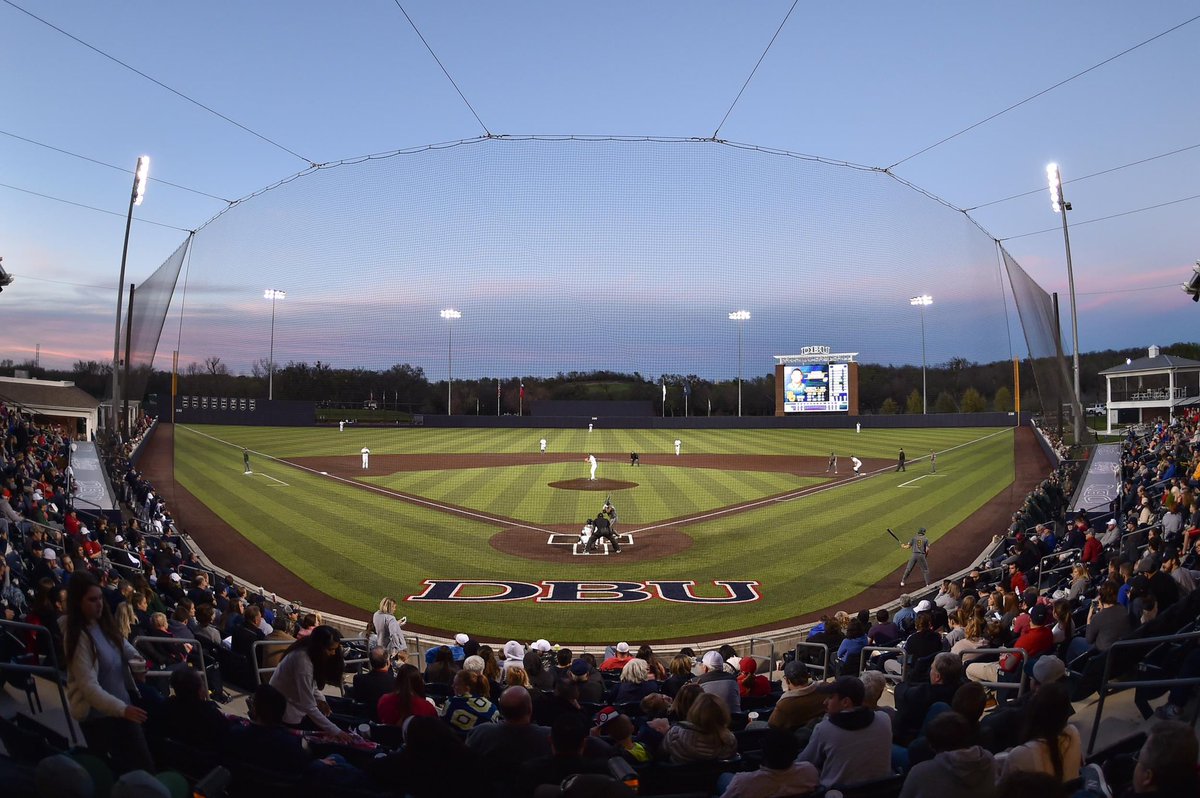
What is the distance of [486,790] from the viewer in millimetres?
3916

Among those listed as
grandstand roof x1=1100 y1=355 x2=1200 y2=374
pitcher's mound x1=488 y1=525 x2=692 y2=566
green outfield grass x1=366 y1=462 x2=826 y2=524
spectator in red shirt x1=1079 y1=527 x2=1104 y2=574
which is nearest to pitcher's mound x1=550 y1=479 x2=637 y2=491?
green outfield grass x1=366 y1=462 x2=826 y2=524

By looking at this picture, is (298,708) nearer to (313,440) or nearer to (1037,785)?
(1037,785)

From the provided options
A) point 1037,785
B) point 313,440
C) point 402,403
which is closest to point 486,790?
point 1037,785

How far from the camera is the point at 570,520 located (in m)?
25.5

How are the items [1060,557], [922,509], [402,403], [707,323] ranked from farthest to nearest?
1. [922,509]
2. [402,403]
3. [707,323]
4. [1060,557]

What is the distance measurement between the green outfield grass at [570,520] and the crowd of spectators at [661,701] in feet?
13.3

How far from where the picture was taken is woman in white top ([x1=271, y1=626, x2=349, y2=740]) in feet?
16.2

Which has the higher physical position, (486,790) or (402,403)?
(402,403)

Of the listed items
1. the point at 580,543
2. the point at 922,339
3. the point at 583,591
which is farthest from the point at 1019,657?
the point at 922,339

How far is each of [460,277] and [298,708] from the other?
14.1 meters

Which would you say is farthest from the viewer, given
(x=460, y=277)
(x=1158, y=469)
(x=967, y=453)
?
(x=967, y=453)

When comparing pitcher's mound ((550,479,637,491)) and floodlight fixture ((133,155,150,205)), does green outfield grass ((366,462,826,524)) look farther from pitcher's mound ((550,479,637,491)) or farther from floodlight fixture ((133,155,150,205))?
floodlight fixture ((133,155,150,205))

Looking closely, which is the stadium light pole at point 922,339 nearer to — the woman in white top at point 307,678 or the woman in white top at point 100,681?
the woman in white top at point 307,678

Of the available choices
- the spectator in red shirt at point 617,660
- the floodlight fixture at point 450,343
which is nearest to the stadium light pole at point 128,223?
the floodlight fixture at point 450,343
